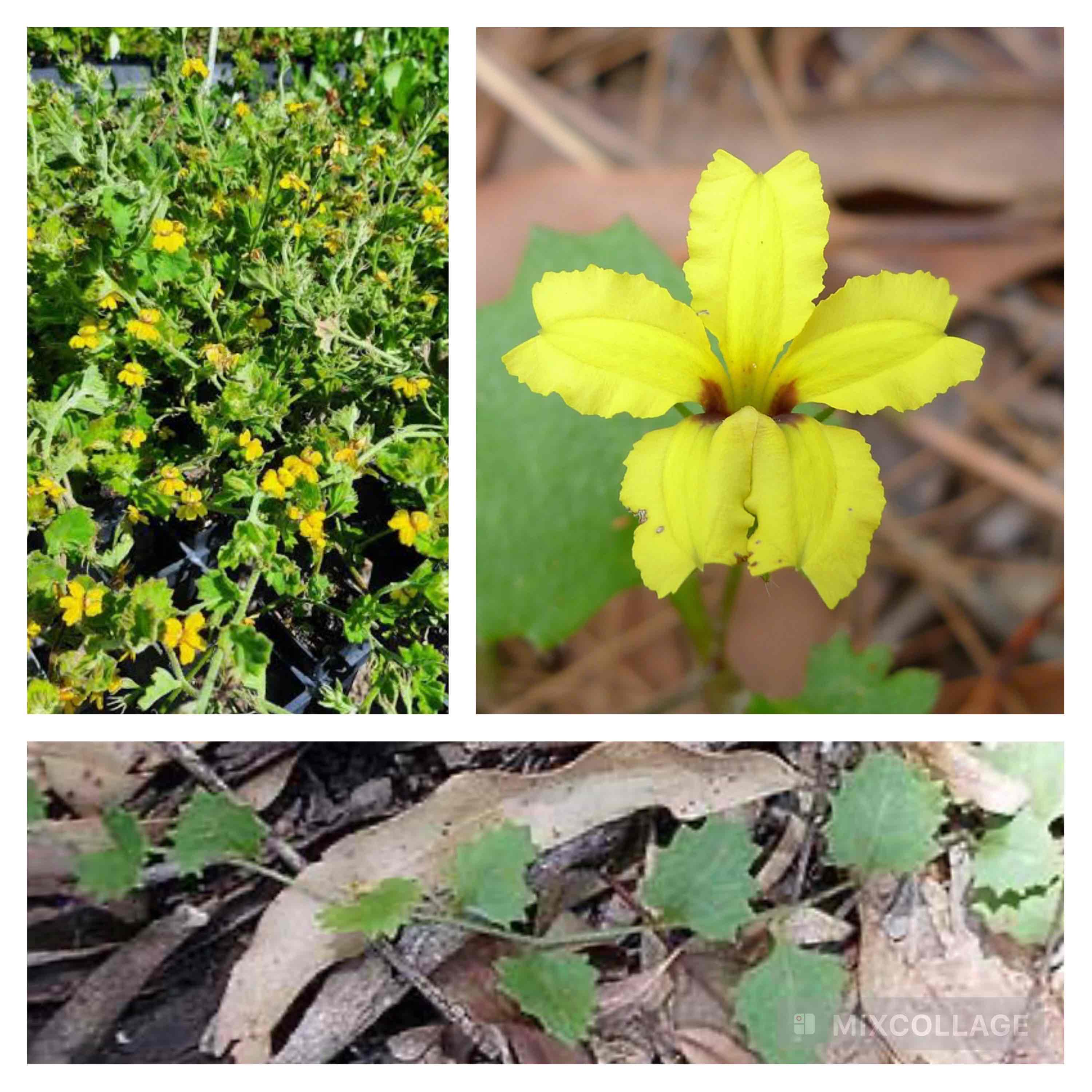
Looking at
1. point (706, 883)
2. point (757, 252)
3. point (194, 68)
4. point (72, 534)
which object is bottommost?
point (706, 883)

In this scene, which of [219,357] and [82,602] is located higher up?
[219,357]

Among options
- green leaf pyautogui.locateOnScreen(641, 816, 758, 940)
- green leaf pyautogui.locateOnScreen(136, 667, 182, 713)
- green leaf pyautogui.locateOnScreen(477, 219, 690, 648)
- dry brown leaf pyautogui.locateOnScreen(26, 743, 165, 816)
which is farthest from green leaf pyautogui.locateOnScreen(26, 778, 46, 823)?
green leaf pyautogui.locateOnScreen(641, 816, 758, 940)

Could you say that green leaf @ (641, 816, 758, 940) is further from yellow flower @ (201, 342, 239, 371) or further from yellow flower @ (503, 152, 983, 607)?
yellow flower @ (201, 342, 239, 371)

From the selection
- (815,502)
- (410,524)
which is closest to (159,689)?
(410,524)

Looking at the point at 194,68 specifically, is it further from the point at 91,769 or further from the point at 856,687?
the point at 856,687

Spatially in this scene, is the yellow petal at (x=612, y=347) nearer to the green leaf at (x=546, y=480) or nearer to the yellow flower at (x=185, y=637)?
the green leaf at (x=546, y=480)
